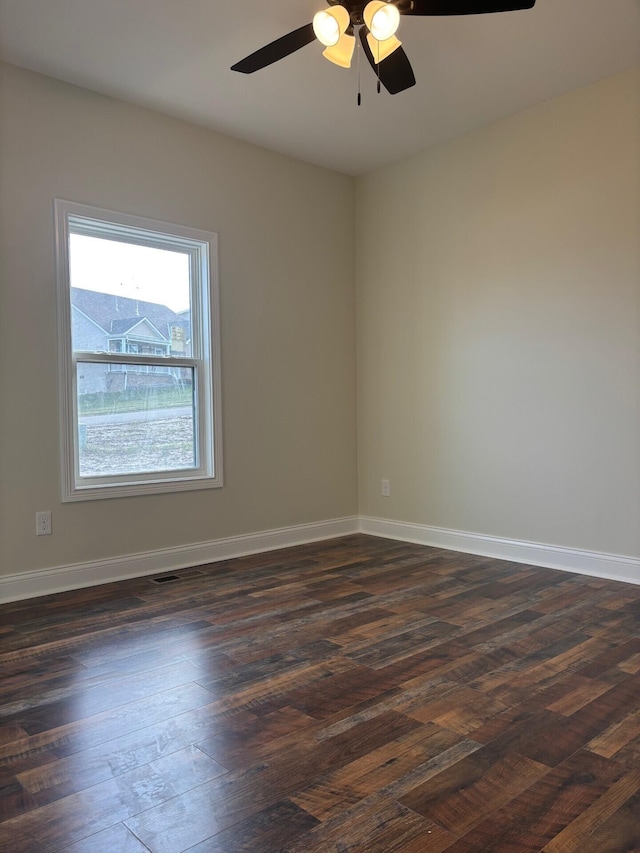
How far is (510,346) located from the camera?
3.95 m

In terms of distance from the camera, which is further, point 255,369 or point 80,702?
point 255,369

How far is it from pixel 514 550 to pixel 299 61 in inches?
120

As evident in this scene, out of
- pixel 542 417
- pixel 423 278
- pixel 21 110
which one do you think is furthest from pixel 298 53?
pixel 542 417

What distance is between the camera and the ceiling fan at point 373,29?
7.21 feet

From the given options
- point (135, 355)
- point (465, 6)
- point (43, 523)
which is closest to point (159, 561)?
point (43, 523)

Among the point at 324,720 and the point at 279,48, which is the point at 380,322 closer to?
the point at 279,48

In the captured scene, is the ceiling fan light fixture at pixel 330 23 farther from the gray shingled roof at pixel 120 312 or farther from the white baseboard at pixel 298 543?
the white baseboard at pixel 298 543

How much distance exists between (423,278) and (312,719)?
10.8ft

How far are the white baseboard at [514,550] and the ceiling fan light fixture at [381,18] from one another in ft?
9.29

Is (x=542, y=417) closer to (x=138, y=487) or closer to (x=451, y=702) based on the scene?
(x=451, y=702)

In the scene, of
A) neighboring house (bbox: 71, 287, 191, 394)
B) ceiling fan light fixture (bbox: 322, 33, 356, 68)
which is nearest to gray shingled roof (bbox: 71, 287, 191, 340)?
neighboring house (bbox: 71, 287, 191, 394)

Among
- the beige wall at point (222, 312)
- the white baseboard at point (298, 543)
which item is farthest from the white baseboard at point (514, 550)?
the beige wall at point (222, 312)

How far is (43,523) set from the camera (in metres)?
3.33

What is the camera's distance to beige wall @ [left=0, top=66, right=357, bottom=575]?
325 cm
